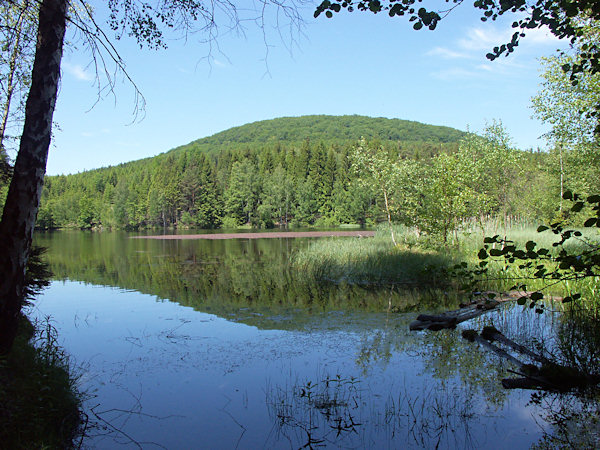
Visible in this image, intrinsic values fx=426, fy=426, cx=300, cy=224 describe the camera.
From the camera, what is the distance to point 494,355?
6500 mm

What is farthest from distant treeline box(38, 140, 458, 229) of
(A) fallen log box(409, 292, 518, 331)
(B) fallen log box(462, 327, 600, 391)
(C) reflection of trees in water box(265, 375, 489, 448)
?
(C) reflection of trees in water box(265, 375, 489, 448)

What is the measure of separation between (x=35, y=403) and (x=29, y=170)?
233cm

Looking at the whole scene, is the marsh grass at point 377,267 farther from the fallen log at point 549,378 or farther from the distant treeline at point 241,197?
the distant treeline at point 241,197

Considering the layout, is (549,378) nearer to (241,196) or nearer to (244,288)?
(244,288)

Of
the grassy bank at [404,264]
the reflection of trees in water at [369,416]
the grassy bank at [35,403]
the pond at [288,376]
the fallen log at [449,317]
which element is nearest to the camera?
the grassy bank at [35,403]

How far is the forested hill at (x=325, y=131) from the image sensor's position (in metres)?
132

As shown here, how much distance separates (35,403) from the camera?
4180mm

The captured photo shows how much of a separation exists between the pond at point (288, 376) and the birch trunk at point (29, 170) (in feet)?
5.53

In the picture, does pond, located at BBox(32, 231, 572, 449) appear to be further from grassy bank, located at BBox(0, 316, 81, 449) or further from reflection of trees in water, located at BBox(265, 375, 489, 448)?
grassy bank, located at BBox(0, 316, 81, 449)

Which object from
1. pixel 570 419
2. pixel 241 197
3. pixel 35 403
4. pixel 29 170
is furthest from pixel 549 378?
pixel 241 197

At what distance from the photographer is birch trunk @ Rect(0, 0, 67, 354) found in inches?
169

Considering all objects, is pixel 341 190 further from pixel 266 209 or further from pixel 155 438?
pixel 155 438

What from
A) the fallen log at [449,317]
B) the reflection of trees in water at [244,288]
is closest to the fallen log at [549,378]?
the fallen log at [449,317]

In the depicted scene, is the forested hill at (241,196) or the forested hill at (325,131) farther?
the forested hill at (325,131)
